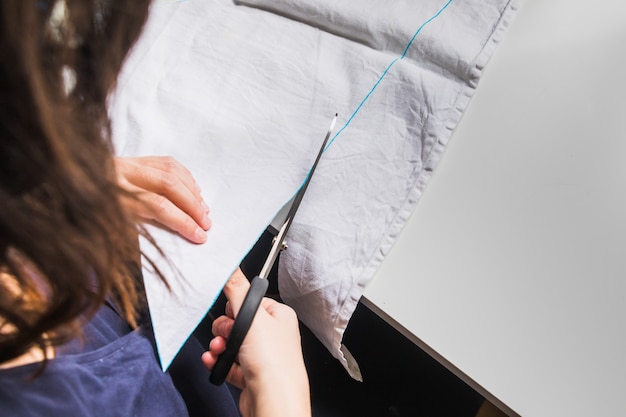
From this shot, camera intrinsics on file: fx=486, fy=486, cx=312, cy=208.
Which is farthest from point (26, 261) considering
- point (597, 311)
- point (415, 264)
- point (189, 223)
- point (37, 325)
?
point (597, 311)

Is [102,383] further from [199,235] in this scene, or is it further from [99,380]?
[199,235]

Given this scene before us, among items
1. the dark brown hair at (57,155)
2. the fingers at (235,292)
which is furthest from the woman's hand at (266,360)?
the dark brown hair at (57,155)

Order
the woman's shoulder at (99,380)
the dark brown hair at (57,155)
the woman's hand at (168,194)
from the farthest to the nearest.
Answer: the woman's hand at (168,194)
the woman's shoulder at (99,380)
the dark brown hair at (57,155)

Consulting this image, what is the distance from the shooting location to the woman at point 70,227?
0.69 feet

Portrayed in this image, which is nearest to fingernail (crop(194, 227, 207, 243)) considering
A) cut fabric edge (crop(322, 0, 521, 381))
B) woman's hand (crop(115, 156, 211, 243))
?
woman's hand (crop(115, 156, 211, 243))

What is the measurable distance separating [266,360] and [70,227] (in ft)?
0.80

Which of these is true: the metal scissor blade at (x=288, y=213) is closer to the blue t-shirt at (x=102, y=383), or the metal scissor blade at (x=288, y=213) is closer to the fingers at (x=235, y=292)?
the fingers at (x=235, y=292)

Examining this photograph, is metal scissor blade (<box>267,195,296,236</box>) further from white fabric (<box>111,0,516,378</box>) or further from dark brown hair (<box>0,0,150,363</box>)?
dark brown hair (<box>0,0,150,363</box>)

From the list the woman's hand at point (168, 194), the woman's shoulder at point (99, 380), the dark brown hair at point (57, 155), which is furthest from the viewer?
the woman's hand at point (168, 194)

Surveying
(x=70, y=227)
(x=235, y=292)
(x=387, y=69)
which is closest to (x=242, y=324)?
(x=235, y=292)

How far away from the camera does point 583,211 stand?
45 cm

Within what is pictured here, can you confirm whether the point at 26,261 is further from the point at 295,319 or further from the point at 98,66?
the point at 295,319

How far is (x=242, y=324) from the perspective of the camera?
405mm

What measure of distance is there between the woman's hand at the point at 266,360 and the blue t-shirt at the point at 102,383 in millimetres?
52
